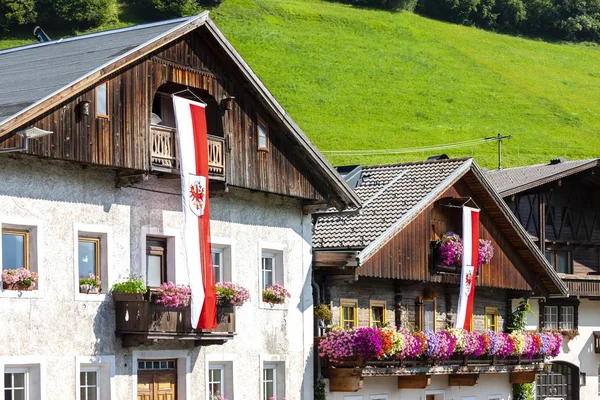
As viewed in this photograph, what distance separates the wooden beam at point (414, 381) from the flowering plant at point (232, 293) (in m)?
7.61

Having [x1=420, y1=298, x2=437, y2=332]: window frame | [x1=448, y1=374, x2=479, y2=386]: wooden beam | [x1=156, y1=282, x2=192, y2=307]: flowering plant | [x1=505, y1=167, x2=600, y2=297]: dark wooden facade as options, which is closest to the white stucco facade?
[x1=156, y1=282, x2=192, y2=307]: flowering plant

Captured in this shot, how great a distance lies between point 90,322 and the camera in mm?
24906

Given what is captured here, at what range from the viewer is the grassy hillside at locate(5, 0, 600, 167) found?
108m

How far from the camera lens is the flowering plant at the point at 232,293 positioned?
2709 centimetres

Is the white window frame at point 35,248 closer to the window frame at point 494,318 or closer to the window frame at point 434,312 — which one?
the window frame at point 434,312

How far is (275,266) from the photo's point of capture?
30.6 m

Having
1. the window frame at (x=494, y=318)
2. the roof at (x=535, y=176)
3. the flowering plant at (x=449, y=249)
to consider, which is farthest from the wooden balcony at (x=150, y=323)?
the roof at (x=535, y=176)

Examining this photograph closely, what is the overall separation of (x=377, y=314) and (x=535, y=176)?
14.6m

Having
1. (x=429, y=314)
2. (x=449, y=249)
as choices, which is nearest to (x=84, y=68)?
(x=449, y=249)

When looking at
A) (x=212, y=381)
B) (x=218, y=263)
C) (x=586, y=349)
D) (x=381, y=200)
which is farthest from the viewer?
(x=586, y=349)

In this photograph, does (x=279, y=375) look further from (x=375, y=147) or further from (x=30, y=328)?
(x=375, y=147)

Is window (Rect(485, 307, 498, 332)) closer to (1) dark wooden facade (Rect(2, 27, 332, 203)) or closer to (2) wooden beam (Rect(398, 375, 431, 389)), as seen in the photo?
(2) wooden beam (Rect(398, 375, 431, 389))

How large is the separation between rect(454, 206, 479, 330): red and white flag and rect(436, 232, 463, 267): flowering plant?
28cm

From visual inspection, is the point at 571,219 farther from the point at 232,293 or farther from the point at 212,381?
the point at 232,293
